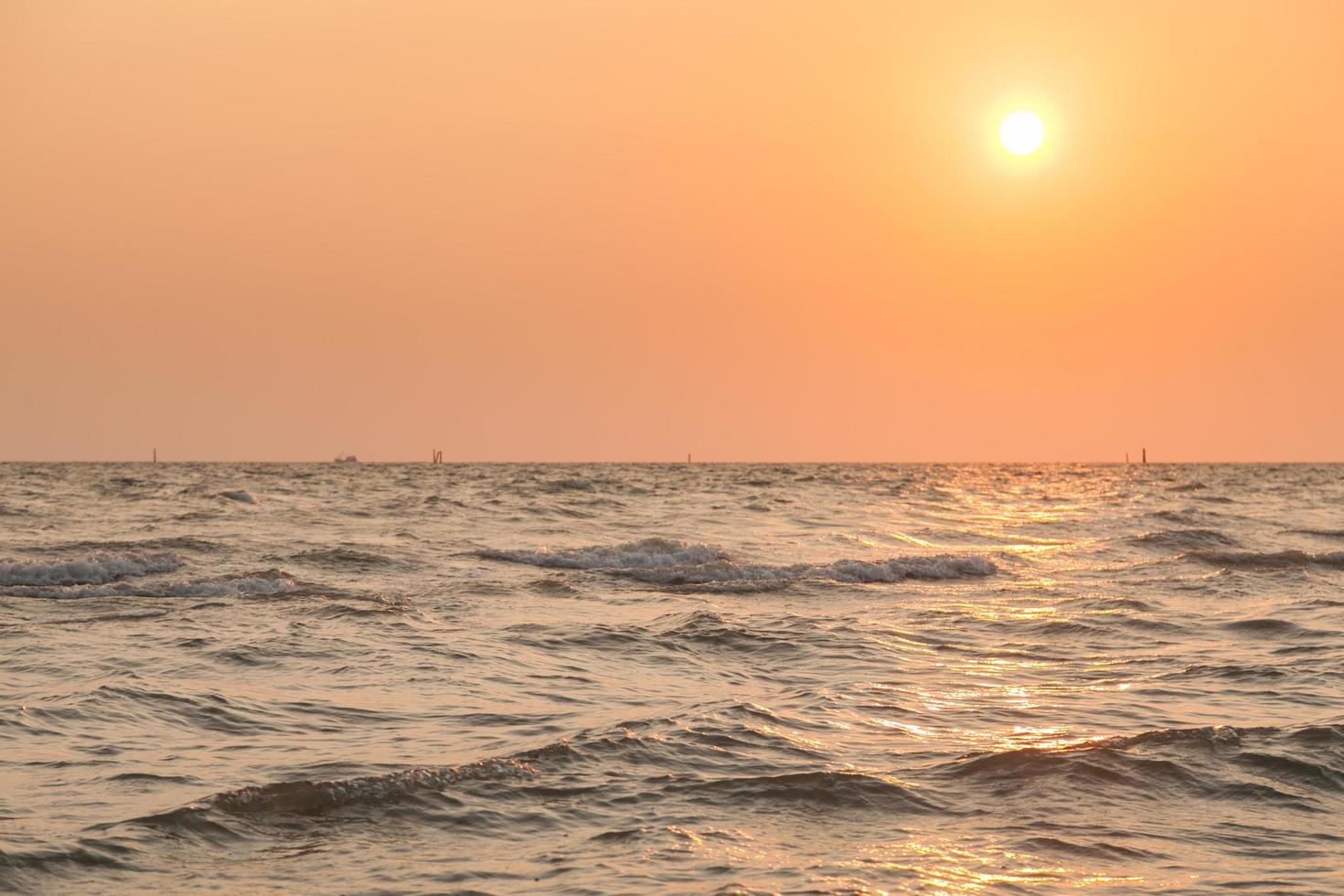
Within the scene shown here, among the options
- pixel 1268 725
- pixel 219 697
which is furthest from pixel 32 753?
pixel 1268 725

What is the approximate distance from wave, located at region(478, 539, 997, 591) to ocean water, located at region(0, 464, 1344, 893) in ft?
0.56

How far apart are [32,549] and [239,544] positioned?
13.0ft

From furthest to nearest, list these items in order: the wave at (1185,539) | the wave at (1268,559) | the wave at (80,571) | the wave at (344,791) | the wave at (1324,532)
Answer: the wave at (1324,532) → the wave at (1185,539) → the wave at (1268,559) → the wave at (80,571) → the wave at (344,791)

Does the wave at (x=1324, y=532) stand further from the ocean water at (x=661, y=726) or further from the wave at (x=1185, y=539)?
the ocean water at (x=661, y=726)

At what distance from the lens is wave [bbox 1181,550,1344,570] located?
90.5 feet

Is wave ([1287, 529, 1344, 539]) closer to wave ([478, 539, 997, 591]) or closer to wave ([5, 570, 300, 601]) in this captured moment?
wave ([478, 539, 997, 591])

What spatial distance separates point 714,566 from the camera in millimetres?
25234

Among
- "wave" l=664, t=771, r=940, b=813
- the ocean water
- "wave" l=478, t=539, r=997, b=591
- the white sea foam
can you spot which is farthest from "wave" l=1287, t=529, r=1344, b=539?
"wave" l=664, t=771, r=940, b=813

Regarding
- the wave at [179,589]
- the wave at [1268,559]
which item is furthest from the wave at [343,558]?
the wave at [1268,559]

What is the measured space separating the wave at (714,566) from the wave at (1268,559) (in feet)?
16.3

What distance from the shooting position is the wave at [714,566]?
24.2m

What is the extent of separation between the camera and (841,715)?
11742mm

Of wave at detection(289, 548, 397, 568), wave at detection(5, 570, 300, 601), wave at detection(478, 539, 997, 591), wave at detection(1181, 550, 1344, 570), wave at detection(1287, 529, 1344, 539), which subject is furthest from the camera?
wave at detection(1287, 529, 1344, 539)

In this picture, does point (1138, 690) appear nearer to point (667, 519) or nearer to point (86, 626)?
point (86, 626)
